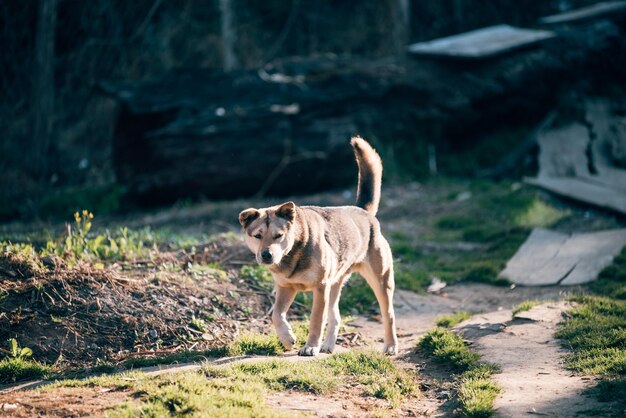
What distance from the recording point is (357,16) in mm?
21625

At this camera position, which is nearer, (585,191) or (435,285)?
(435,285)

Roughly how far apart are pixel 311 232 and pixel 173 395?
6.69ft

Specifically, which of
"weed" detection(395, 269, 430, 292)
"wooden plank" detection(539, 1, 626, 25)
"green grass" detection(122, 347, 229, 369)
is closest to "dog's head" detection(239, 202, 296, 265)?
"green grass" detection(122, 347, 229, 369)

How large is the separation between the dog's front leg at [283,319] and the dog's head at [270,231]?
458 millimetres

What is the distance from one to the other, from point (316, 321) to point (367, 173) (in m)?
1.65

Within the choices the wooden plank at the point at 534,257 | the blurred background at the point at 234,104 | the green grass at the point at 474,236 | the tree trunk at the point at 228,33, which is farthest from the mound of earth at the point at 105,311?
the tree trunk at the point at 228,33

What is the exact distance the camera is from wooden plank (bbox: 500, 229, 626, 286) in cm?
935

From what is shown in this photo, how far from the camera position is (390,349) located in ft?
22.9

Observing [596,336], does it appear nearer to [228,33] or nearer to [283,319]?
[283,319]

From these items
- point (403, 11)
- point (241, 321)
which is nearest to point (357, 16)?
point (403, 11)

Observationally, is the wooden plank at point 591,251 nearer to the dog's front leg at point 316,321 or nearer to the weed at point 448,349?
the weed at point 448,349

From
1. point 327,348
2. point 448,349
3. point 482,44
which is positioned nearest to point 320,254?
point 327,348

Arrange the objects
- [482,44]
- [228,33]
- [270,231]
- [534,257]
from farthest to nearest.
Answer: [228,33] → [482,44] → [534,257] → [270,231]

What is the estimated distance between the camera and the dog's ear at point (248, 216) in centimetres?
635
